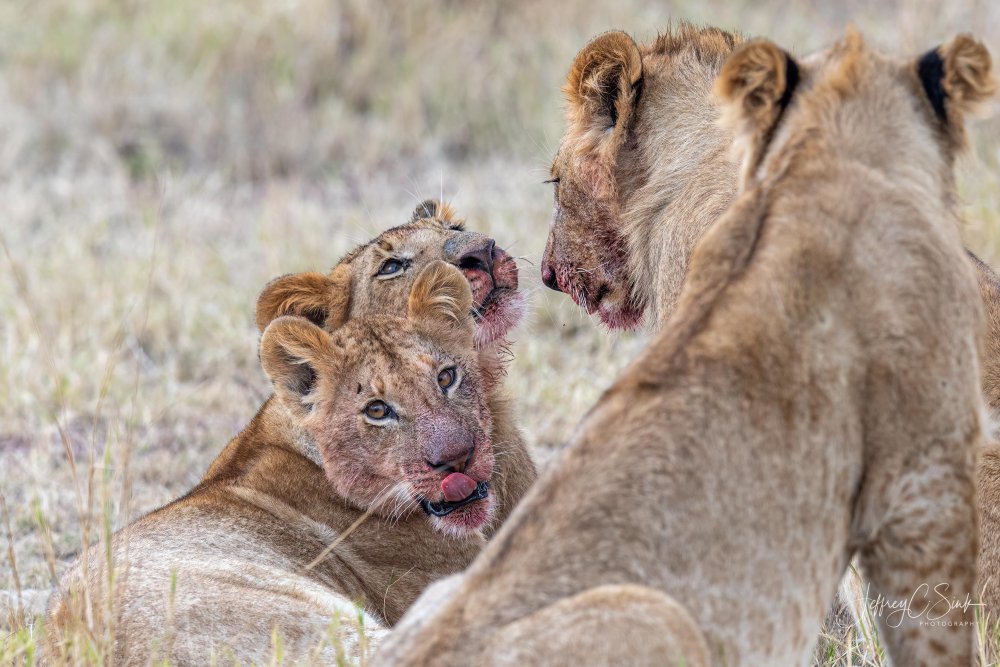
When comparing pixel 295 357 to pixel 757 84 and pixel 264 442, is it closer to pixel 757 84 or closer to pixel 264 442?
pixel 264 442

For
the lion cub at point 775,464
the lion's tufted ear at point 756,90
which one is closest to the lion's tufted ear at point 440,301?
the lion's tufted ear at point 756,90

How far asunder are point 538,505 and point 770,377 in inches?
21.1

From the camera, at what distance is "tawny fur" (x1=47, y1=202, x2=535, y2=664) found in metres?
3.75

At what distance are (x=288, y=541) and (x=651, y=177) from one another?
163 centimetres

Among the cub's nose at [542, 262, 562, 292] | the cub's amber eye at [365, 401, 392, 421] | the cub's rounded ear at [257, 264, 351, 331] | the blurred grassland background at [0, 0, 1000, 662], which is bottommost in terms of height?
the blurred grassland background at [0, 0, 1000, 662]

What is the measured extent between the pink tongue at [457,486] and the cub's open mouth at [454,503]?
2 cm

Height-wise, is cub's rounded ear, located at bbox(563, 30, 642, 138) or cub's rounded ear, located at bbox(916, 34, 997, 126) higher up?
cub's rounded ear, located at bbox(916, 34, 997, 126)

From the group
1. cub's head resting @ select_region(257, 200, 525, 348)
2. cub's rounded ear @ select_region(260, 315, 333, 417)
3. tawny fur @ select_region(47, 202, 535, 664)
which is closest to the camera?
tawny fur @ select_region(47, 202, 535, 664)

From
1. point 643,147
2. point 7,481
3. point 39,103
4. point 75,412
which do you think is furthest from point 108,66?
point 643,147

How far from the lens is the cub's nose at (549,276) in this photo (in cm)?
507

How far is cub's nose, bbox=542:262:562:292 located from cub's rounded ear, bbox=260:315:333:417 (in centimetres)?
92

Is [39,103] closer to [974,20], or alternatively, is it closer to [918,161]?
[974,20]
